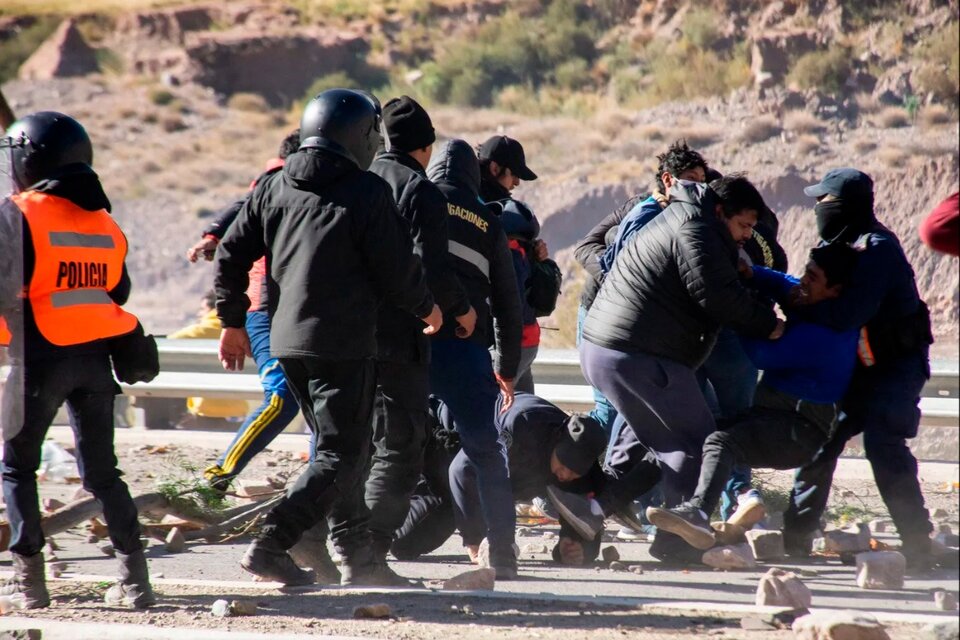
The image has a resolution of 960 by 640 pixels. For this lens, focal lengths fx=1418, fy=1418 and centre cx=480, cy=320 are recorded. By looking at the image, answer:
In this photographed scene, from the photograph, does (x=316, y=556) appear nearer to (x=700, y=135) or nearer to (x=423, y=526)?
(x=423, y=526)

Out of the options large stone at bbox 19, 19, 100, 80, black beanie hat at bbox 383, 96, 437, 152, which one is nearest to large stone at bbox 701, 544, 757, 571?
black beanie hat at bbox 383, 96, 437, 152

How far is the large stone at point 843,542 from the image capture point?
6.56 m

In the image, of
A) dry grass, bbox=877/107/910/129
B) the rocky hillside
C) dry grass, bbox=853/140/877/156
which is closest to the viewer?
dry grass, bbox=853/140/877/156

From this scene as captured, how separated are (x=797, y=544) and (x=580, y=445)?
1142 millimetres

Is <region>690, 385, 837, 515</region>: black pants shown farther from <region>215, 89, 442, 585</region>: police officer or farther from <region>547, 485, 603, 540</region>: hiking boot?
<region>215, 89, 442, 585</region>: police officer

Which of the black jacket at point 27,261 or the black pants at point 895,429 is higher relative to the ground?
the black jacket at point 27,261

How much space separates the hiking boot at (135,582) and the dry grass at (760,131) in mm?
22042

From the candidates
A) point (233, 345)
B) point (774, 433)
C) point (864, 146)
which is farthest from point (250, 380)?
point (864, 146)

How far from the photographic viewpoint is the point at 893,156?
2336cm

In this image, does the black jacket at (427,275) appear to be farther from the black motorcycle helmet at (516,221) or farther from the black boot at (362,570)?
the black motorcycle helmet at (516,221)

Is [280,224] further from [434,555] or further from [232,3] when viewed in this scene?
[232,3]

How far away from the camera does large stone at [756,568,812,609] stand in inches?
192

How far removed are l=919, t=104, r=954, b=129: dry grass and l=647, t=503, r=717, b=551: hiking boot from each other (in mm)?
20653

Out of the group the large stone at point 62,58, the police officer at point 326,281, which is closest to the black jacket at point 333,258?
the police officer at point 326,281
